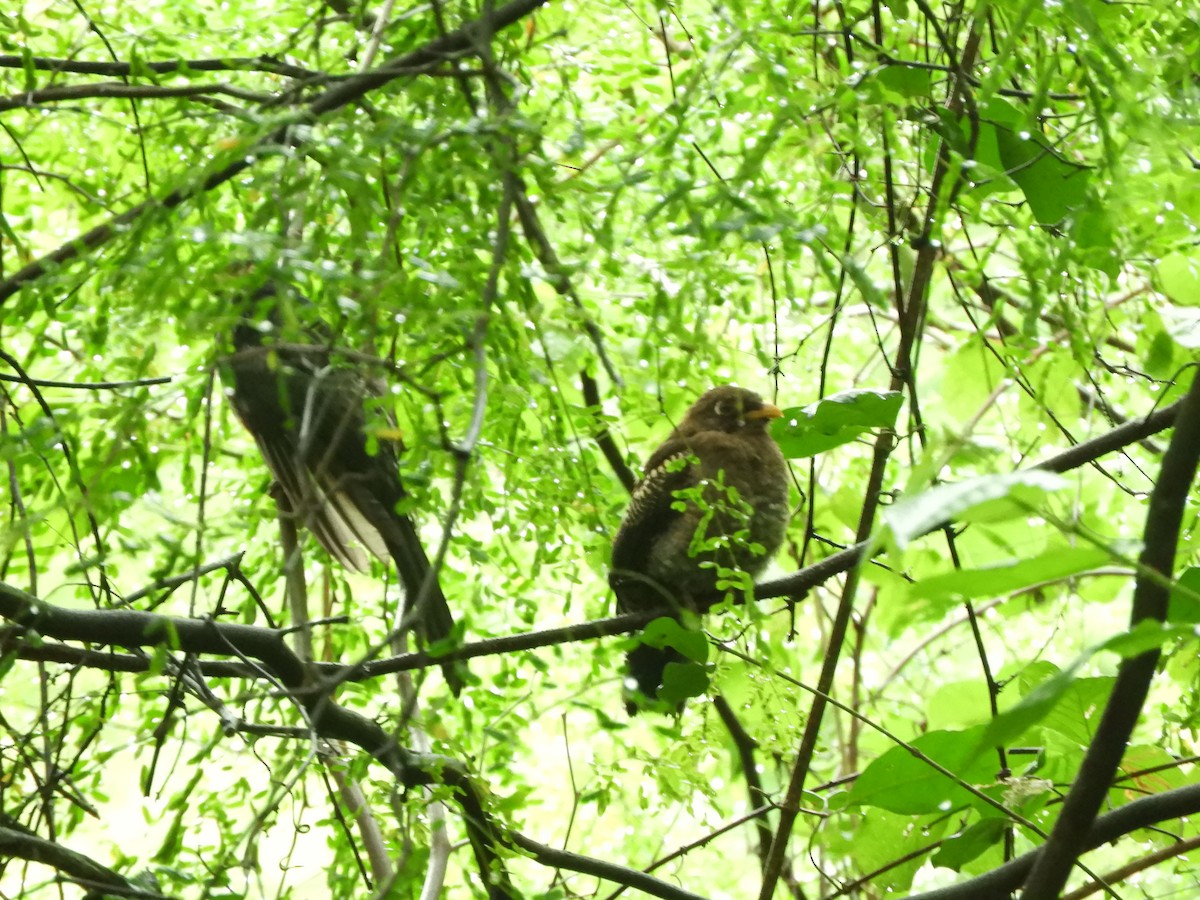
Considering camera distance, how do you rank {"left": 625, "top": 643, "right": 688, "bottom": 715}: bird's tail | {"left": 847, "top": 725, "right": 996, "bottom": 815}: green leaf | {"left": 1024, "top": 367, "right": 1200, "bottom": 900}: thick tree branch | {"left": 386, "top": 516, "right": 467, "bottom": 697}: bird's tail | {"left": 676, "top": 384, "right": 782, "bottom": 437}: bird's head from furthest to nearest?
{"left": 676, "top": 384, "right": 782, "bottom": 437}: bird's head → {"left": 625, "top": 643, "right": 688, "bottom": 715}: bird's tail → {"left": 386, "top": 516, "right": 467, "bottom": 697}: bird's tail → {"left": 847, "top": 725, "right": 996, "bottom": 815}: green leaf → {"left": 1024, "top": 367, "right": 1200, "bottom": 900}: thick tree branch

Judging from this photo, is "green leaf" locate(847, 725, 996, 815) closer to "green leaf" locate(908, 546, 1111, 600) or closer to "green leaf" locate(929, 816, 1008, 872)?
"green leaf" locate(929, 816, 1008, 872)

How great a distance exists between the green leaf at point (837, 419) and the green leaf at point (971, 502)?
0.61 m

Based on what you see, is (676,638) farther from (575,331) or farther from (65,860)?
(65,860)

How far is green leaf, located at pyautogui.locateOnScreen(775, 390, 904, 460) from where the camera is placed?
4.16ft

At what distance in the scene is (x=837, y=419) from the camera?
1.29 m

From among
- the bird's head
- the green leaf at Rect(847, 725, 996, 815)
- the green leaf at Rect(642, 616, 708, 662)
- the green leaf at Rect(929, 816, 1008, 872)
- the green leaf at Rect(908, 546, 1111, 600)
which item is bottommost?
the green leaf at Rect(908, 546, 1111, 600)

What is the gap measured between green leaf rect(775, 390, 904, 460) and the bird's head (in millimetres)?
1245

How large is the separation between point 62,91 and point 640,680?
1398 mm

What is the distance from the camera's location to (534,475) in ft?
5.34

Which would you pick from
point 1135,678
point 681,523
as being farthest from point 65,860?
point 681,523

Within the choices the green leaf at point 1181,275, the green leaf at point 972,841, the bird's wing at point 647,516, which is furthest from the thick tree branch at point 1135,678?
the bird's wing at point 647,516

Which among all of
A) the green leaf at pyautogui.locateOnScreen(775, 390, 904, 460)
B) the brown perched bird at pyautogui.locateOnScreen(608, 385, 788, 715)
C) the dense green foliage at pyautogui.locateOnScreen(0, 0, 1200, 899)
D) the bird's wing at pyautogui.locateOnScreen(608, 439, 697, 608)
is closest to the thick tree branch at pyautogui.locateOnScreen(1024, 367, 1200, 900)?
the dense green foliage at pyautogui.locateOnScreen(0, 0, 1200, 899)

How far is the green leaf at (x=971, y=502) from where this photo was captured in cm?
60

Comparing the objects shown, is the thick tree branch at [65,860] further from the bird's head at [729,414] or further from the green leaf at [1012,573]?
the bird's head at [729,414]
